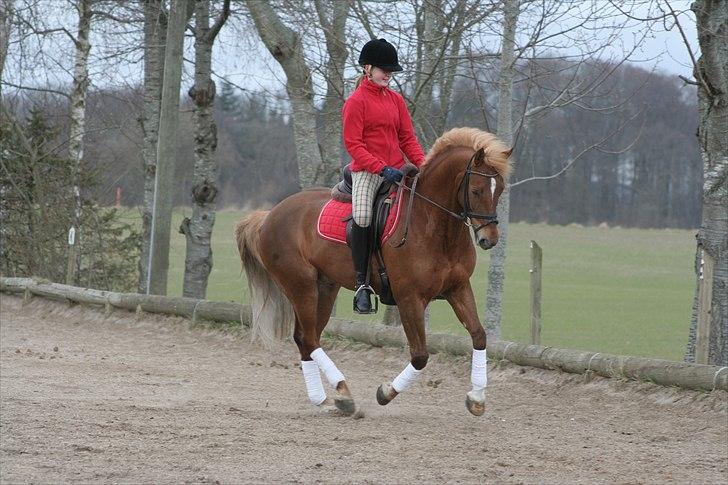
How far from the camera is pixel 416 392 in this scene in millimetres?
9758

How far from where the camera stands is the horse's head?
23.7ft

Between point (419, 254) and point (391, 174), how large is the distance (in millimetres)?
654

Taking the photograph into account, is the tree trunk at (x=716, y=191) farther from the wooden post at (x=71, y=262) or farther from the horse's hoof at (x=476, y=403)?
the wooden post at (x=71, y=262)

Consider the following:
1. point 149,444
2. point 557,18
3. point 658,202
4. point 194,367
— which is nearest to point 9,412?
point 149,444

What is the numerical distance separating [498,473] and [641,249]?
47.4m

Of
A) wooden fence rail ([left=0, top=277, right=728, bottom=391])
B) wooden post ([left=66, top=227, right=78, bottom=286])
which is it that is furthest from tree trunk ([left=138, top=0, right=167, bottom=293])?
wooden fence rail ([left=0, top=277, right=728, bottom=391])

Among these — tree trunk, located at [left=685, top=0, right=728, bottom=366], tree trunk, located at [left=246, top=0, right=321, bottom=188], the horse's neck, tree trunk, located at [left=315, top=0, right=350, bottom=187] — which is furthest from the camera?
tree trunk, located at [left=246, top=0, right=321, bottom=188]

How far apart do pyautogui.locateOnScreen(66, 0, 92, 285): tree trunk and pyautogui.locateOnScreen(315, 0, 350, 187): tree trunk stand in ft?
21.9

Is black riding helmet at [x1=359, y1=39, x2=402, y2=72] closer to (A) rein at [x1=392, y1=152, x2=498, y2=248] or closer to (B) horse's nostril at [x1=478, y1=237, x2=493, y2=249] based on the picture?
(A) rein at [x1=392, y1=152, x2=498, y2=248]

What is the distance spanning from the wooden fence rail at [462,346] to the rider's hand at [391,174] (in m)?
2.81

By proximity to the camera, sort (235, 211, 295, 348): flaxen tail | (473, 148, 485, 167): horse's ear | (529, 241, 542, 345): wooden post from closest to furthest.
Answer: (473, 148, 485, 167): horse's ear, (235, 211, 295, 348): flaxen tail, (529, 241, 542, 345): wooden post

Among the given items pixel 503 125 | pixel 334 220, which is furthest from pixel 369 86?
pixel 503 125

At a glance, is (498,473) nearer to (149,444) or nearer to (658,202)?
(149,444)

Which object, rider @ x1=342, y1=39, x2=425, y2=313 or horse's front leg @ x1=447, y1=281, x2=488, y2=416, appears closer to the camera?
horse's front leg @ x1=447, y1=281, x2=488, y2=416
